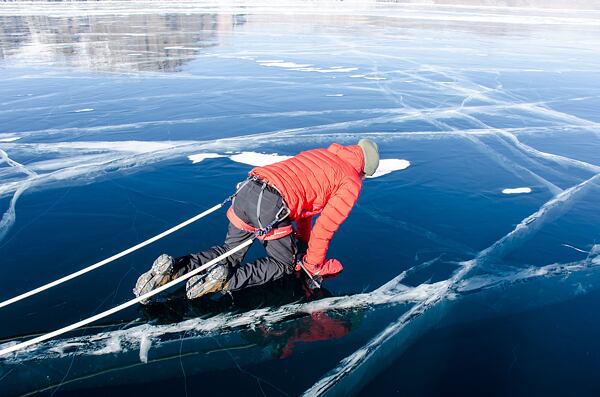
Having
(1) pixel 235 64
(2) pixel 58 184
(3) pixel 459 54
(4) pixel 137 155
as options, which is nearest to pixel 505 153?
(4) pixel 137 155

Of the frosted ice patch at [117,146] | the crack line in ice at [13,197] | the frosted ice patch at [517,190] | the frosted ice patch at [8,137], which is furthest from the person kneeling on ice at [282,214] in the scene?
the frosted ice patch at [8,137]

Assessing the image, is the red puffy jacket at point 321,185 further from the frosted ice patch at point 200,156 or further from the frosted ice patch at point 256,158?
the frosted ice patch at point 200,156

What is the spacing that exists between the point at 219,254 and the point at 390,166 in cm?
313

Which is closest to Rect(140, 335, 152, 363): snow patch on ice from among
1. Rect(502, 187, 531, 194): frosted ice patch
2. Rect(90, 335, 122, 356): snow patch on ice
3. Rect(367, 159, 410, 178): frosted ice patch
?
Rect(90, 335, 122, 356): snow patch on ice

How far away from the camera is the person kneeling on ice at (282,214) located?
3.11 m

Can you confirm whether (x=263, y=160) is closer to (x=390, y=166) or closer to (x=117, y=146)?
(x=390, y=166)

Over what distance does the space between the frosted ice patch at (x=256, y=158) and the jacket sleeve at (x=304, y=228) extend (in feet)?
7.15

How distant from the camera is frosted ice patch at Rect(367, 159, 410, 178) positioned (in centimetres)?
560

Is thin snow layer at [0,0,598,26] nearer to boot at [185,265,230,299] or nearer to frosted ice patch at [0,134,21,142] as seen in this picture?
frosted ice patch at [0,134,21,142]

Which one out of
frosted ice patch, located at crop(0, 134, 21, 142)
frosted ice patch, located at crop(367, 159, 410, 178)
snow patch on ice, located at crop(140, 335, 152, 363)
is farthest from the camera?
frosted ice patch, located at crop(0, 134, 21, 142)

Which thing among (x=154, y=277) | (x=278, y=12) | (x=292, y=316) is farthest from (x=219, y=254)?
(x=278, y=12)

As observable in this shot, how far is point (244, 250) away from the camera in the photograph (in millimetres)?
3500

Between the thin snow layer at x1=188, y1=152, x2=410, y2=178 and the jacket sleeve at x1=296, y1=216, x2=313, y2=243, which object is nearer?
the jacket sleeve at x1=296, y1=216, x2=313, y2=243

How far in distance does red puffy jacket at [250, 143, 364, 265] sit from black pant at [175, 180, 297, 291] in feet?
0.32
